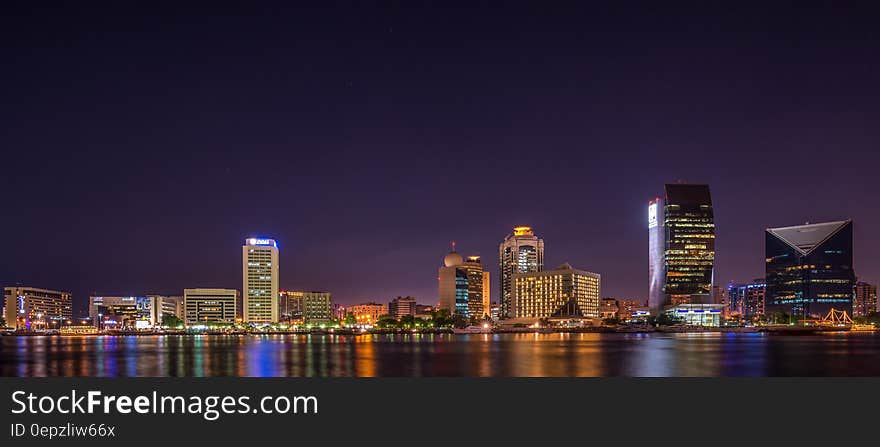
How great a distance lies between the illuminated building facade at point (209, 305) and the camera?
190062 mm

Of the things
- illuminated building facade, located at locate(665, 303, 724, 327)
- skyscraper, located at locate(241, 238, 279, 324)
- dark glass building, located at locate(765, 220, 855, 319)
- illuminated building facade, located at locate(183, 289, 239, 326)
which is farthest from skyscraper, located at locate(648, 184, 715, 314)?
illuminated building facade, located at locate(183, 289, 239, 326)

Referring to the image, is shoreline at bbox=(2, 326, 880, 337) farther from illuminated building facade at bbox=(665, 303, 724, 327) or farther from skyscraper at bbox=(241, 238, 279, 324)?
skyscraper at bbox=(241, 238, 279, 324)

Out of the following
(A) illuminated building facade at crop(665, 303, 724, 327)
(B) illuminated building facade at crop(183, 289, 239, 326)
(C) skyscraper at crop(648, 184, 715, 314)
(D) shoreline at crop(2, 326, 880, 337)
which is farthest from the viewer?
(B) illuminated building facade at crop(183, 289, 239, 326)

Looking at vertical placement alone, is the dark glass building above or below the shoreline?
above

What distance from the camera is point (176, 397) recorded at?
1130 centimetres

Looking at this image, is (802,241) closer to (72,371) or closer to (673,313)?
(673,313)

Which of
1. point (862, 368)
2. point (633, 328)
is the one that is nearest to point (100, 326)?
point (633, 328)

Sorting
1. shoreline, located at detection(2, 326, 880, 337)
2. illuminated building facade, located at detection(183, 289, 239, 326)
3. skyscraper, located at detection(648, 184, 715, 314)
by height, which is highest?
skyscraper, located at detection(648, 184, 715, 314)

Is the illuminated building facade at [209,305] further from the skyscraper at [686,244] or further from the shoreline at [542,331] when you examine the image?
the skyscraper at [686,244]

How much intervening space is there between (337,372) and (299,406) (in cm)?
3223

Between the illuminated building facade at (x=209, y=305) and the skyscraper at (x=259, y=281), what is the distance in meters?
14.5

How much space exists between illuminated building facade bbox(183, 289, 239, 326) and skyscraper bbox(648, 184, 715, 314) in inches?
4666

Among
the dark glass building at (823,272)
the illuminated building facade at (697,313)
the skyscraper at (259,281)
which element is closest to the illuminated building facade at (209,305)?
the skyscraper at (259,281)

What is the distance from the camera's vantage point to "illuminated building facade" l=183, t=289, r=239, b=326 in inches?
7483
